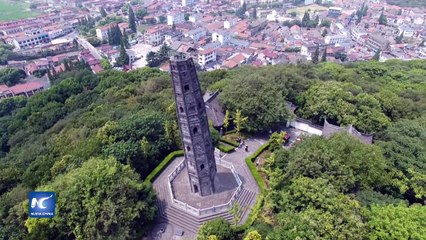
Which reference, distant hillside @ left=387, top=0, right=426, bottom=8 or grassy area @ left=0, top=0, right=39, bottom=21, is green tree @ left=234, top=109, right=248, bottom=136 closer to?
grassy area @ left=0, top=0, right=39, bottom=21

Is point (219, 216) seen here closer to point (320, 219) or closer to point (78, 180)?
point (320, 219)

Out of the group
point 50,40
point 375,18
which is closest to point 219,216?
point 50,40

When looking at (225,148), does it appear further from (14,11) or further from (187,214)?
(14,11)

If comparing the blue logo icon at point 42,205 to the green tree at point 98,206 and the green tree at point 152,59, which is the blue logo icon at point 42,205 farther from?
the green tree at point 152,59

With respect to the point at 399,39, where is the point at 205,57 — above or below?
above

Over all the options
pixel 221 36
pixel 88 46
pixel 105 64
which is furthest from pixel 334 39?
pixel 88 46

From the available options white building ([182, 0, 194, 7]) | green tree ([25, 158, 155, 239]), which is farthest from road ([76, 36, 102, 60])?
green tree ([25, 158, 155, 239])

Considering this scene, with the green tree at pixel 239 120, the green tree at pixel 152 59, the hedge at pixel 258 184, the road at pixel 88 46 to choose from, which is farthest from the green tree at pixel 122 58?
the hedge at pixel 258 184
